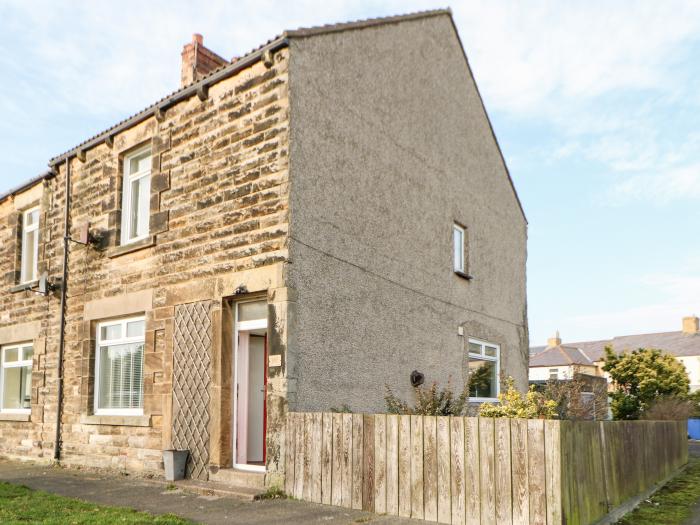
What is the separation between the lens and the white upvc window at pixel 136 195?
11719 millimetres

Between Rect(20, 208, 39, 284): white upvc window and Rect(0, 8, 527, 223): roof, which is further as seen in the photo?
Rect(20, 208, 39, 284): white upvc window

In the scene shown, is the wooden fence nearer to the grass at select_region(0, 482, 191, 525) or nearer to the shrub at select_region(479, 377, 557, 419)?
the shrub at select_region(479, 377, 557, 419)

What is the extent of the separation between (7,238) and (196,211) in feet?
25.5

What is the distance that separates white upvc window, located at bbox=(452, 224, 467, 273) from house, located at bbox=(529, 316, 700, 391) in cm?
3727

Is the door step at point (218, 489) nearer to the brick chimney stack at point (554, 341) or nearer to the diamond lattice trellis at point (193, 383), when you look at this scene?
the diamond lattice trellis at point (193, 383)

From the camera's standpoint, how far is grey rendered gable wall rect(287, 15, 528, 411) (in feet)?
30.5

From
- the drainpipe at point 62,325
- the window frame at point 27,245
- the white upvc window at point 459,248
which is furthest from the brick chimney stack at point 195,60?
the white upvc window at point 459,248

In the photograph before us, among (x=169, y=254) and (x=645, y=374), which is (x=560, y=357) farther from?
(x=169, y=254)

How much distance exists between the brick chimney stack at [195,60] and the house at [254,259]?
0.12 feet

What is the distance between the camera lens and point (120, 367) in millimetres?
11484

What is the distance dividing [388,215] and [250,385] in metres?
3.71

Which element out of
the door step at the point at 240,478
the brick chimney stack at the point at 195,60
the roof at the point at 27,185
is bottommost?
the door step at the point at 240,478

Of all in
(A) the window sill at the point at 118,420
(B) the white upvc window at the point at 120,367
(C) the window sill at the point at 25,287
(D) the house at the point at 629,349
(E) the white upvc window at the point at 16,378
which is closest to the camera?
(A) the window sill at the point at 118,420

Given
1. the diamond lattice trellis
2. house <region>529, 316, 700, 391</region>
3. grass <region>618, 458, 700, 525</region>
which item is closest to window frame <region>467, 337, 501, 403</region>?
grass <region>618, 458, 700, 525</region>
